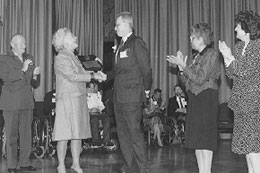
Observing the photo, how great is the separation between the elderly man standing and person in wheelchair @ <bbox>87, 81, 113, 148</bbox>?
7.68 ft

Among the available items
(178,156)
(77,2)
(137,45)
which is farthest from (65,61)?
(77,2)

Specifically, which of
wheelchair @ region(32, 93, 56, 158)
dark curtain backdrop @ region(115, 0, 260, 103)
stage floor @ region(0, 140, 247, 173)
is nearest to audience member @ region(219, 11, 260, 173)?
stage floor @ region(0, 140, 247, 173)

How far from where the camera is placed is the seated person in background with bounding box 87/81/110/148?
25.8 ft

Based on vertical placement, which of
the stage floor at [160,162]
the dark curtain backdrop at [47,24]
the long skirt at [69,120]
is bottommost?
the stage floor at [160,162]

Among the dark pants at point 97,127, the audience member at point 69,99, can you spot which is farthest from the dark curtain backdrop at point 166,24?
the audience member at point 69,99

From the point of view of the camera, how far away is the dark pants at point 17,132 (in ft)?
17.8

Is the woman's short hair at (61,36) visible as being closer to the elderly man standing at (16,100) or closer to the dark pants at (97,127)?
the elderly man standing at (16,100)

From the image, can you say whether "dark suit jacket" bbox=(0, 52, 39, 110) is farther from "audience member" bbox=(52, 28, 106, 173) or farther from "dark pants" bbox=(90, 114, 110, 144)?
"dark pants" bbox=(90, 114, 110, 144)

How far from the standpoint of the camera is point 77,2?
34.0 ft

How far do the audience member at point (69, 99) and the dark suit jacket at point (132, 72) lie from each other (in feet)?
1.06

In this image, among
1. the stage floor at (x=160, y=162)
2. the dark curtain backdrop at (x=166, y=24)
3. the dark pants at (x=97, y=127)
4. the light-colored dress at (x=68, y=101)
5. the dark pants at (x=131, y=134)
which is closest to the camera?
the dark pants at (x=131, y=134)

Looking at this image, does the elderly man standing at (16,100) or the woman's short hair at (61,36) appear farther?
the elderly man standing at (16,100)

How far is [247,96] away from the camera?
3.62m

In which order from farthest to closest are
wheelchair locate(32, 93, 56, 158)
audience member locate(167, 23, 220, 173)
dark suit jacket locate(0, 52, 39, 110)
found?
wheelchair locate(32, 93, 56, 158), dark suit jacket locate(0, 52, 39, 110), audience member locate(167, 23, 220, 173)
